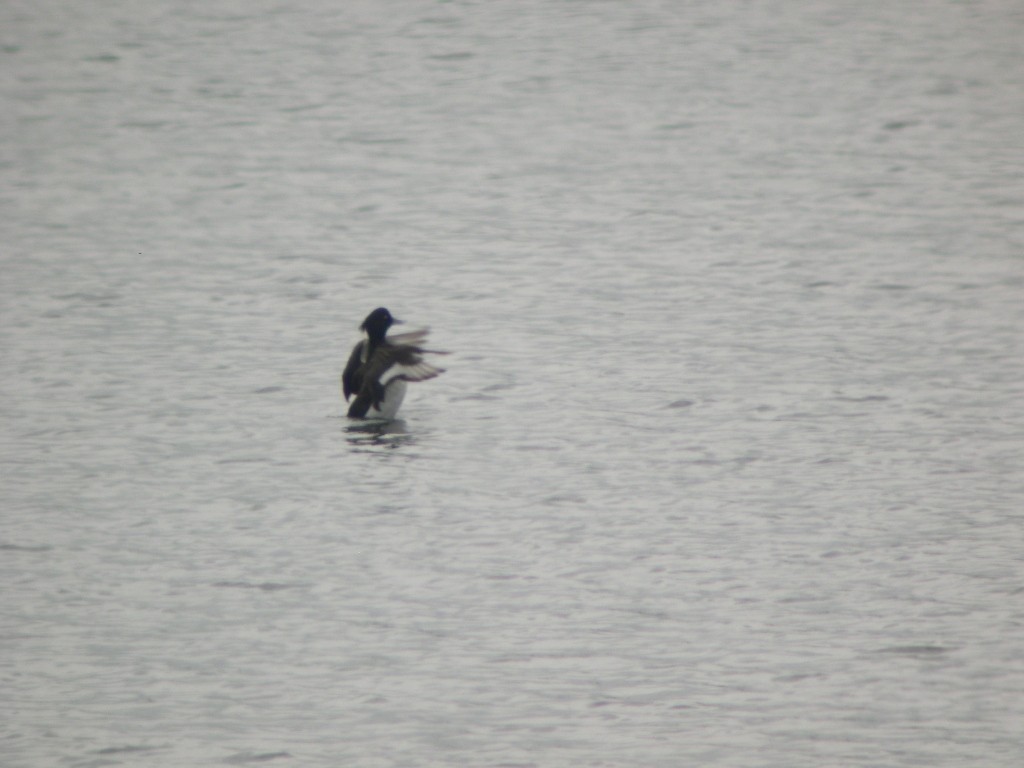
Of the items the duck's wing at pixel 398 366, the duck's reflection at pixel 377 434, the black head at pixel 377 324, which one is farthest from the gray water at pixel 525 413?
the black head at pixel 377 324

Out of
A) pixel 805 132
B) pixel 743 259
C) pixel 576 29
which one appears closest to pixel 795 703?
pixel 743 259

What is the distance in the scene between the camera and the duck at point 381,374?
1264cm

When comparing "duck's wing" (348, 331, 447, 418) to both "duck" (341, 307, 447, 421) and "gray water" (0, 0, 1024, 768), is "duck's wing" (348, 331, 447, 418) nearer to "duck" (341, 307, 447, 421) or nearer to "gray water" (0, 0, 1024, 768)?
"duck" (341, 307, 447, 421)

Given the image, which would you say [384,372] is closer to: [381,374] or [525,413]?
[381,374]

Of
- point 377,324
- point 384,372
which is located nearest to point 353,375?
point 384,372

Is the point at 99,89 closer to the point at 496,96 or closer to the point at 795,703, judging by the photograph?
the point at 496,96

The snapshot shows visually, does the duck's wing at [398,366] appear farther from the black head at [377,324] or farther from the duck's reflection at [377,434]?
the duck's reflection at [377,434]

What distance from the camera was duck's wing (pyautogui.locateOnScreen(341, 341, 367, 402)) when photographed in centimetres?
1278

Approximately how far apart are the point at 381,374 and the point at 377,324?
505 millimetres

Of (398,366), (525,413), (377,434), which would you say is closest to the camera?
(377,434)

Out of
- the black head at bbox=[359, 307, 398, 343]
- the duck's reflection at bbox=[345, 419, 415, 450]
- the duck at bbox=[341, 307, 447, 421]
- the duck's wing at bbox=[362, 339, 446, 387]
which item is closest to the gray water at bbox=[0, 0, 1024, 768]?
the duck's reflection at bbox=[345, 419, 415, 450]

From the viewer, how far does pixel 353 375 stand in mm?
12812

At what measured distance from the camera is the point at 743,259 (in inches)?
679

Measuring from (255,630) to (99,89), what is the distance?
58.1ft
